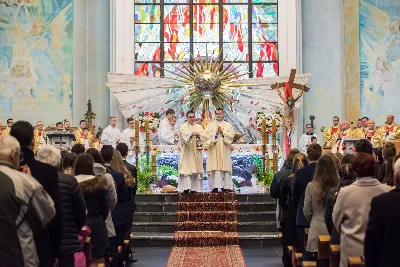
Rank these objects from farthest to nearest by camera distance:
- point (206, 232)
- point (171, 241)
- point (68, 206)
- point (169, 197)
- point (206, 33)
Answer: point (206, 33)
point (169, 197)
point (206, 232)
point (171, 241)
point (68, 206)

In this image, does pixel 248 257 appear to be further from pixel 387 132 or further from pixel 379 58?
pixel 379 58

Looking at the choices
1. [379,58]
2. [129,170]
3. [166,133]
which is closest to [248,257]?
[129,170]

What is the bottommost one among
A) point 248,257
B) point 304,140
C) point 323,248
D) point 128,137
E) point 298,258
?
point 248,257

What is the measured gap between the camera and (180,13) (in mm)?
25141

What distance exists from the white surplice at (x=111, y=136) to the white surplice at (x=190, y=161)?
10.6ft

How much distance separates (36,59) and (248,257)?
38.3ft

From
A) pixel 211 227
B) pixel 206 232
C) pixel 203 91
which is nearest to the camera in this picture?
pixel 206 232

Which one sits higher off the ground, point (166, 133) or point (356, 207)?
point (166, 133)

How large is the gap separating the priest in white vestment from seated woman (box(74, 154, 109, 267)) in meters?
12.3

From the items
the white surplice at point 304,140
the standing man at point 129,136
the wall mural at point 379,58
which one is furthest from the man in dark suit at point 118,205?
the wall mural at point 379,58

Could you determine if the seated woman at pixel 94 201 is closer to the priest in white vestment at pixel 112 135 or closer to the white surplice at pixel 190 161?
the white surplice at pixel 190 161

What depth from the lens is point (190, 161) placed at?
18.8 m

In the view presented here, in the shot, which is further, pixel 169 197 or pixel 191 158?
pixel 191 158

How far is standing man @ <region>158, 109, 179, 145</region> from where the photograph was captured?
20703 mm
